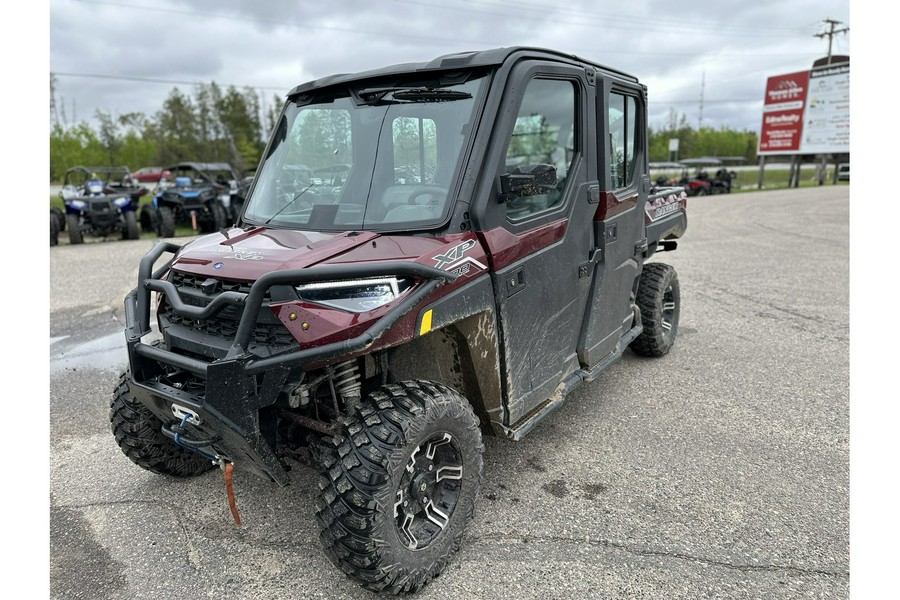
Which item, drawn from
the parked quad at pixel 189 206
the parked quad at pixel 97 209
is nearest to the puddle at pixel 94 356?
the parked quad at pixel 189 206

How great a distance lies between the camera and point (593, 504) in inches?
122

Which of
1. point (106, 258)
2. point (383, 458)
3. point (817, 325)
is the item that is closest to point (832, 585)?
point (383, 458)

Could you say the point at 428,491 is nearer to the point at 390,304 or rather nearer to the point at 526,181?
the point at 390,304

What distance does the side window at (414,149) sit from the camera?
2.86 meters

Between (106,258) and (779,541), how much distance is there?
39.1 feet

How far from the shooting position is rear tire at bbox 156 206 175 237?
14.0m

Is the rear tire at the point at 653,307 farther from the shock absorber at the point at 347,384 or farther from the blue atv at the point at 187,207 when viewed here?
the blue atv at the point at 187,207

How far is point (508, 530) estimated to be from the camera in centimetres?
291

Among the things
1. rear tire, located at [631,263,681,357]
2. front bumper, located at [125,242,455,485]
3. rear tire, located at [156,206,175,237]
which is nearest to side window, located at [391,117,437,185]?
front bumper, located at [125,242,455,485]

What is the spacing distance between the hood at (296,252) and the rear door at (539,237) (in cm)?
32

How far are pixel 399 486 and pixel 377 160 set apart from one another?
5.17ft

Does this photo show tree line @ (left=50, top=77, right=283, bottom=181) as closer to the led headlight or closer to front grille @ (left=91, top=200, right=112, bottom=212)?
front grille @ (left=91, top=200, right=112, bottom=212)

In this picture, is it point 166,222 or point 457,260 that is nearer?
point 457,260

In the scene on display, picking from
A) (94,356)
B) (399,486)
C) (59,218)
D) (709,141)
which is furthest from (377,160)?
(709,141)
